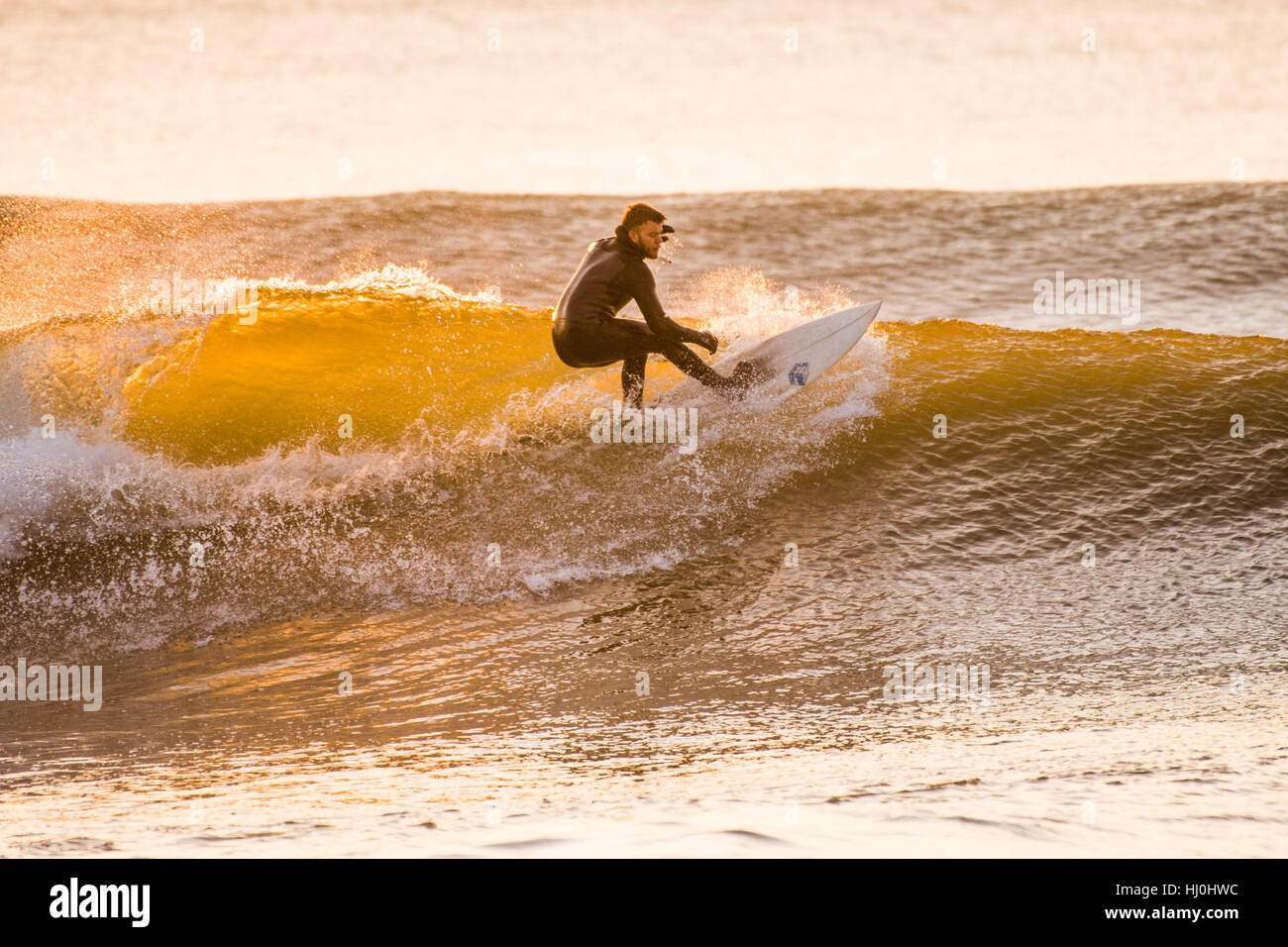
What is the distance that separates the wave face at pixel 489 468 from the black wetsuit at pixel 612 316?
700 millimetres

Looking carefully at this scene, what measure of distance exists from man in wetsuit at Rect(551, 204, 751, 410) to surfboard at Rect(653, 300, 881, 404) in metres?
0.50

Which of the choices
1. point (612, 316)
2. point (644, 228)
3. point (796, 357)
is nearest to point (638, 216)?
A: point (644, 228)

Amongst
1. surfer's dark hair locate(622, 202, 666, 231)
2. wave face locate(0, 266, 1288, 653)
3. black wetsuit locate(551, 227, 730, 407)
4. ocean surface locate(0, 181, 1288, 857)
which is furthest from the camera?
black wetsuit locate(551, 227, 730, 407)

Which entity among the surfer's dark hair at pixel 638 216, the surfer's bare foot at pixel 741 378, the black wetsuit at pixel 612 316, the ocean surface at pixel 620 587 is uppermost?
the surfer's dark hair at pixel 638 216

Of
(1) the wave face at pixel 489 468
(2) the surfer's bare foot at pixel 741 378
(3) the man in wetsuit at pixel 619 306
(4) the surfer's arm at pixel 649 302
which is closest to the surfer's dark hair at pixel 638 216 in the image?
(3) the man in wetsuit at pixel 619 306

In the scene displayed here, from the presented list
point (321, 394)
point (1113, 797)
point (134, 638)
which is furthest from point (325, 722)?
point (321, 394)

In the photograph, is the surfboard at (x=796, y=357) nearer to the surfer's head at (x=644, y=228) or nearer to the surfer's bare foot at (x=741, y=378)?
the surfer's bare foot at (x=741, y=378)

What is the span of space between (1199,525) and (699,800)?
4658 mm

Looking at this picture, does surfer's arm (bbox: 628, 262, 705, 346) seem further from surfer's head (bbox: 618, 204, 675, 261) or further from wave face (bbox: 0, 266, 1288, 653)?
wave face (bbox: 0, 266, 1288, 653)

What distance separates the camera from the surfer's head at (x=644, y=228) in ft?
21.0

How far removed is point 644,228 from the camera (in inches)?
254

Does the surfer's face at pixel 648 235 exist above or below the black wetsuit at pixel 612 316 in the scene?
above

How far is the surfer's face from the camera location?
6457 mm

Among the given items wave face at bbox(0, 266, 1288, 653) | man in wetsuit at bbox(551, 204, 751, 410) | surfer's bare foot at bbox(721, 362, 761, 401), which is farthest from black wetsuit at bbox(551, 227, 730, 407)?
wave face at bbox(0, 266, 1288, 653)
